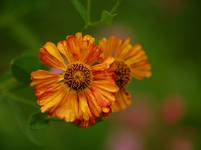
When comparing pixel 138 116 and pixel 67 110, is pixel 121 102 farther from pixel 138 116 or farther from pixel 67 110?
pixel 138 116

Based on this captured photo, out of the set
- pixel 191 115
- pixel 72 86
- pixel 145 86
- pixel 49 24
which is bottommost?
pixel 191 115

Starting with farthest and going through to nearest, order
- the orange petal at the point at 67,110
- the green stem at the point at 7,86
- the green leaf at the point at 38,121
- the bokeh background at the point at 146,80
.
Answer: the bokeh background at the point at 146,80 < the green stem at the point at 7,86 < the green leaf at the point at 38,121 < the orange petal at the point at 67,110

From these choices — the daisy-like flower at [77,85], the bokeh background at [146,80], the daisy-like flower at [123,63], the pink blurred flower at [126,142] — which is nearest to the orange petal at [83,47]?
the daisy-like flower at [77,85]

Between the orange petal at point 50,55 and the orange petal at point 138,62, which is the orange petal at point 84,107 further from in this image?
the orange petal at point 138,62

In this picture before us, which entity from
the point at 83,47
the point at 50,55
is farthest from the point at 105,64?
the point at 50,55

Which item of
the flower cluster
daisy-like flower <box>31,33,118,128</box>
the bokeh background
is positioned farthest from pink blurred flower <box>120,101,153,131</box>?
daisy-like flower <box>31,33,118,128</box>

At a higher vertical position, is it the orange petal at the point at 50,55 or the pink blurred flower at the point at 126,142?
the orange petal at the point at 50,55

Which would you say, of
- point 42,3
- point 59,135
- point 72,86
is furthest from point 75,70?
point 59,135

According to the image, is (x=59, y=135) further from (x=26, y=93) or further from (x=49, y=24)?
(x=49, y=24)
